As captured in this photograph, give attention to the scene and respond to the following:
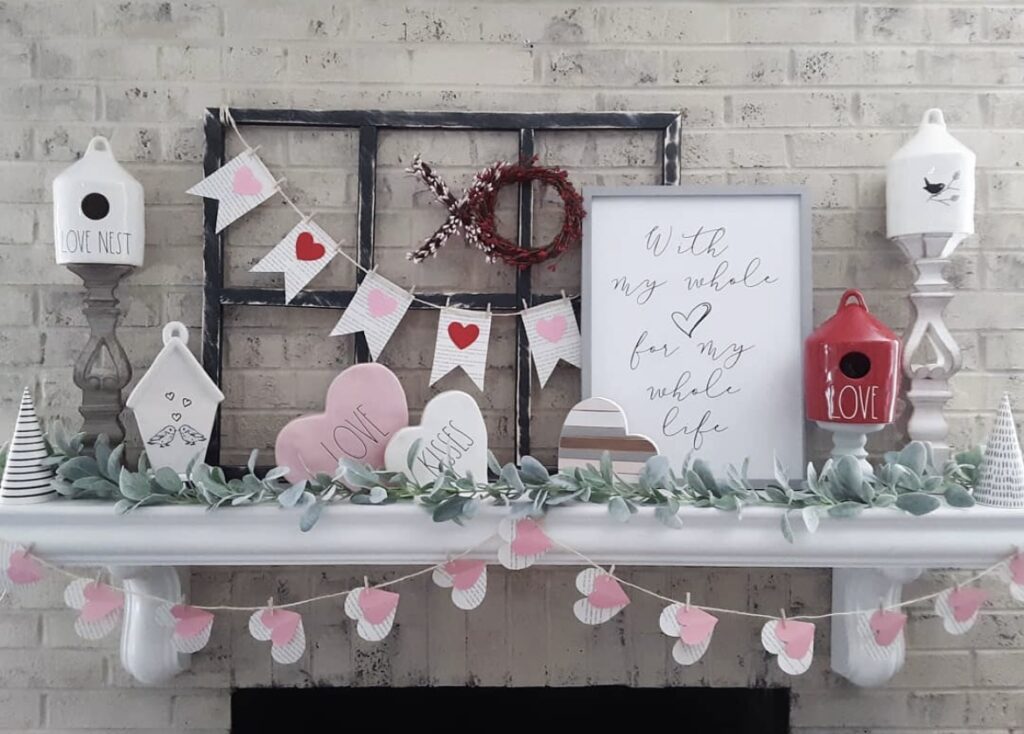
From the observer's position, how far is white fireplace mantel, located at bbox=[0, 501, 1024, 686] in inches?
44.5

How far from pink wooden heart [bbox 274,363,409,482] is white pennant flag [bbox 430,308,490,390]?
16 centimetres

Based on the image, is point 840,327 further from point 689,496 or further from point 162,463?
point 162,463

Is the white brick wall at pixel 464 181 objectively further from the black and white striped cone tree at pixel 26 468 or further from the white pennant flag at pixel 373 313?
the black and white striped cone tree at pixel 26 468

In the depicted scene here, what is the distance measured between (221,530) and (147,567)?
0.25 metres

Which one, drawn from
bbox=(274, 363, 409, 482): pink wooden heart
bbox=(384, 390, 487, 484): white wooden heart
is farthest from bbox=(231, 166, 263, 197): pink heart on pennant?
bbox=(384, 390, 487, 484): white wooden heart

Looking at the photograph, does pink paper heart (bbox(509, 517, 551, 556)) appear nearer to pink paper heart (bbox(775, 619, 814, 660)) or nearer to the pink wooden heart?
the pink wooden heart

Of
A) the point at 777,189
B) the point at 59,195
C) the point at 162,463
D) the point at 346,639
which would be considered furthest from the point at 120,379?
the point at 777,189

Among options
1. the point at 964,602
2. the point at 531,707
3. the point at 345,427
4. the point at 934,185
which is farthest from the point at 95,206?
the point at 964,602

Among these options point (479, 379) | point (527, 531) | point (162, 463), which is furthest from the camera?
point (479, 379)

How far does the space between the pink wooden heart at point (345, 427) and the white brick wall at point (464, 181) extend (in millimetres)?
160

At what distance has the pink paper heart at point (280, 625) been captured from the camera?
1196 millimetres

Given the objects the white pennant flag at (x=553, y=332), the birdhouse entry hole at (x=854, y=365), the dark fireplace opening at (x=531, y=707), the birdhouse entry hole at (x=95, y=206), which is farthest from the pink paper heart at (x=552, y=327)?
the birdhouse entry hole at (x=95, y=206)

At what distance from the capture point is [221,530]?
44.6 inches

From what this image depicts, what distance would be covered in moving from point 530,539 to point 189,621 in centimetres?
61
